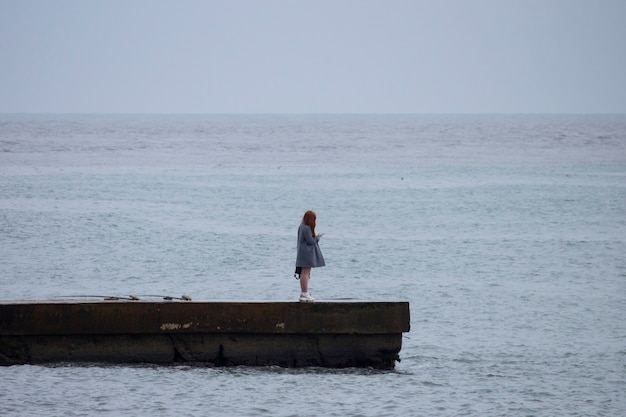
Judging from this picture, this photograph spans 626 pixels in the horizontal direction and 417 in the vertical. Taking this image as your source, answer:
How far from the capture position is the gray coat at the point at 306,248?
49.9ft

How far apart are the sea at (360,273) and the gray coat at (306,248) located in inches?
61.8

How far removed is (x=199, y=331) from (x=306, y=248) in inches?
75.3

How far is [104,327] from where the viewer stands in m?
14.9

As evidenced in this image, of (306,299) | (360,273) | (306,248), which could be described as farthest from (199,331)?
(360,273)

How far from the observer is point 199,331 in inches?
593

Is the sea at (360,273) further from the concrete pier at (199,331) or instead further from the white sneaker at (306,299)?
the white sneaker at (306,299)

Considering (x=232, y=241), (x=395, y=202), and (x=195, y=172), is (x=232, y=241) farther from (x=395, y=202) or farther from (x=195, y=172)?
(x=195, y=172)

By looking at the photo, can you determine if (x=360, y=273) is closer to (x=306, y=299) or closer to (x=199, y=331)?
(x=306, y=299)

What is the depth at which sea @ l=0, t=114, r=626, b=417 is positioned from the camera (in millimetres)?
14398

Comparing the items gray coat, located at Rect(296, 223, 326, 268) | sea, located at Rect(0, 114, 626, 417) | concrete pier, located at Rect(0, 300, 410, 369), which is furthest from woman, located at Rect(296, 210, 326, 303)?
sea, located at Rect(0, 114, 626, 417)

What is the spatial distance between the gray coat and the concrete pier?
0.63 meters

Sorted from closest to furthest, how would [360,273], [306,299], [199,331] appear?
[199,331]
[306,299]
[360,273]

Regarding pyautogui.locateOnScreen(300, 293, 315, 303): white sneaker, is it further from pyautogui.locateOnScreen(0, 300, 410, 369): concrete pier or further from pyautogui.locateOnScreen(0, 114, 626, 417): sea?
pyautogui.locateOnScreen(0, 114, 626, 417): sea

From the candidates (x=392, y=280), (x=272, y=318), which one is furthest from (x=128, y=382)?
(x=392, y=280)
